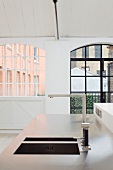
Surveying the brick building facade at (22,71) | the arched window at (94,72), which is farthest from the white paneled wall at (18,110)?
the arched window at (94,72)

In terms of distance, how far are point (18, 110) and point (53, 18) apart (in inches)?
108

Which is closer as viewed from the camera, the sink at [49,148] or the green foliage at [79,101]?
the sink at [49,148]

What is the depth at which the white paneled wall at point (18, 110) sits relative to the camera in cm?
727

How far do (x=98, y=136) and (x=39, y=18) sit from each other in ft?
15.8

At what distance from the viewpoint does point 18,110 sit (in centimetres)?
730

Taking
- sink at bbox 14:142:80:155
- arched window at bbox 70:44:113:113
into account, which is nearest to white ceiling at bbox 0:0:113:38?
arched window at bbox 70:44:113:113

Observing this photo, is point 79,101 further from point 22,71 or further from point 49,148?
point 49,148

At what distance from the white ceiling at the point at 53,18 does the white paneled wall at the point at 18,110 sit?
179cm

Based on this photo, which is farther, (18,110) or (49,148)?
(18,110)

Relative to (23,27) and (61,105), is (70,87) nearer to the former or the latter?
(61,105)

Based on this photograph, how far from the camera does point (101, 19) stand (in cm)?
640

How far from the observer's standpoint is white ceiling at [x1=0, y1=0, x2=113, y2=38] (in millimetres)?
5875

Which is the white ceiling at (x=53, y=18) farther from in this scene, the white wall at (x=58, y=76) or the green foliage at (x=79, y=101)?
the green foliage at (x=79, y=101)

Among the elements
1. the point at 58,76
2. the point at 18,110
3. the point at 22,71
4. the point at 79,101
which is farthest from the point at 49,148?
the point at 22,71
